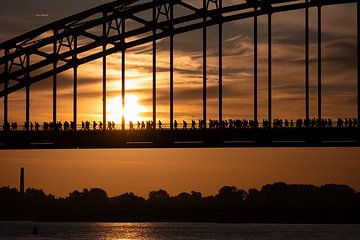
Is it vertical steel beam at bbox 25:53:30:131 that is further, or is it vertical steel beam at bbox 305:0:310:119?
vertical steel beam at bbox 25:53:30:131

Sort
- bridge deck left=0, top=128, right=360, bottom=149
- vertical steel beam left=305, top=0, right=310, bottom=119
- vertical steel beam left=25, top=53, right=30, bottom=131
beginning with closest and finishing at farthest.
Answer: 1. bridge deck left=0, top=128, right=360, bottom=149
2. vertical steel beam left=305, top=0, right=310, bottom=119
3. vertical steel beam left=25, top=53, right=30, bottom=131

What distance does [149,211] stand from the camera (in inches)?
7264

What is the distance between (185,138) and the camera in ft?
339

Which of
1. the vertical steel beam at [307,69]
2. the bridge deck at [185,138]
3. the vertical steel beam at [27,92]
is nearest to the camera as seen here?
the bridge deck at [185,138]

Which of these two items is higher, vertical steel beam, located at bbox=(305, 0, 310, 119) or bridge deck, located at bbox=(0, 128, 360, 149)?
vertical steel beam, located at bbox=(305, 0, 310, 119)

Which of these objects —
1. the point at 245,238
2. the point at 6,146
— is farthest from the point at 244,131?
the point at 245,238

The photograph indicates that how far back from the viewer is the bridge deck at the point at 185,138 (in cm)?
10025

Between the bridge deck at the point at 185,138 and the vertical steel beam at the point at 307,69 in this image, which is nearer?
the bridge deck at the point at 185,138

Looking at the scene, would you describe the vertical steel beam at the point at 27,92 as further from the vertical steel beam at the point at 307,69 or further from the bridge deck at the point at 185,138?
the vertical steel beam at the point at 307,69

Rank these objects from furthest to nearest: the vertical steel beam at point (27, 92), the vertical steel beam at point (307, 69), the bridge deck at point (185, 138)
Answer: the vertical steel beam at point (27, 92) → the vertical steel beam at point (307, 69) → the bridge deck at point (185, 138)

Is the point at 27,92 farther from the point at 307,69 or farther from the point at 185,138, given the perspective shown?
the point at 307,69

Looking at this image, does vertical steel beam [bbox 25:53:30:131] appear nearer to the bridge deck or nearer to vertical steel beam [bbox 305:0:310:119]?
the bridge deck

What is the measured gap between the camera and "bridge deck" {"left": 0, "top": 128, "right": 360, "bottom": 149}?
100m

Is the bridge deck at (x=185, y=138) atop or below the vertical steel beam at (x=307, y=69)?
below
